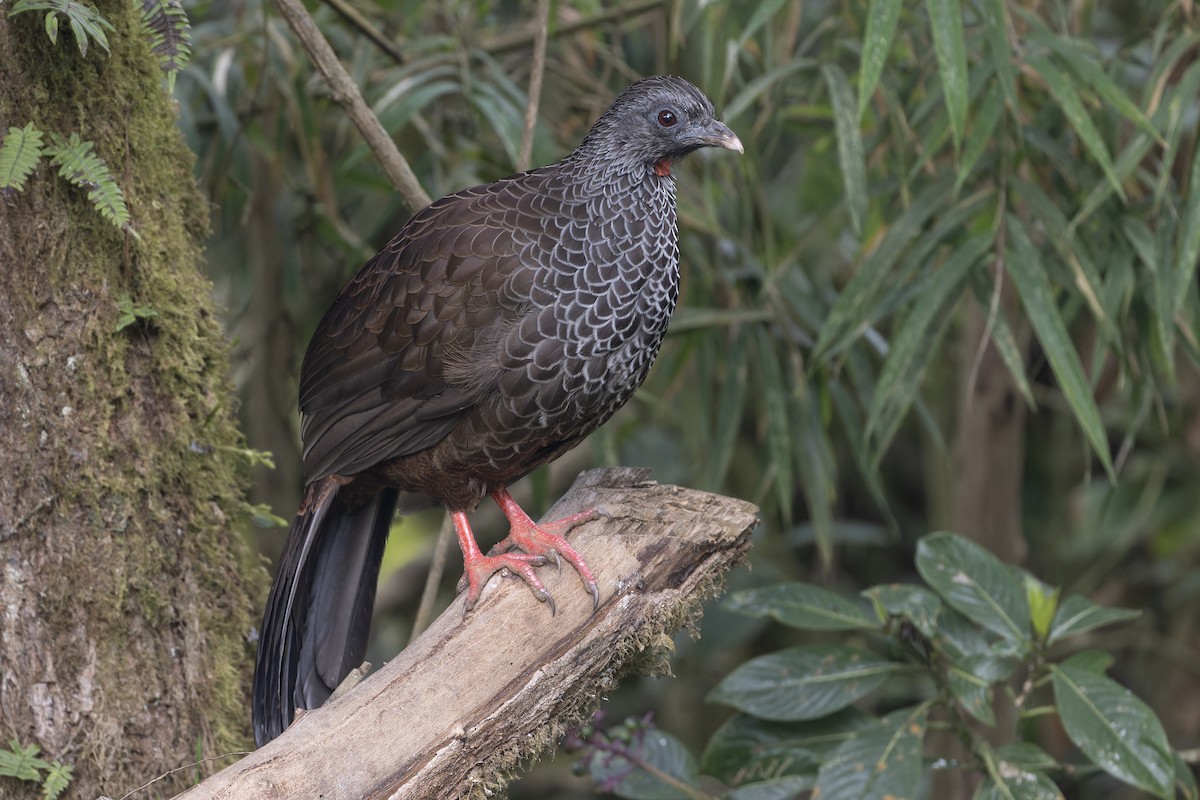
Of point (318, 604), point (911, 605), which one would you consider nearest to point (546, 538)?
point (318, 604)

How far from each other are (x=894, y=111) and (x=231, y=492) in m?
2.24

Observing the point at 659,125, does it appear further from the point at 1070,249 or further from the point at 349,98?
the point at 1070,249

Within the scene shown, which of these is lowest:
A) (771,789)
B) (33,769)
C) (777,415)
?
(771,789)

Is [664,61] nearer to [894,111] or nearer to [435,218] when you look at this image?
[894,111]

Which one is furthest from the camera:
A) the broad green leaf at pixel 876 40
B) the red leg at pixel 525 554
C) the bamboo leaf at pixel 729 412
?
the bamboo leaf at pixel 729 412

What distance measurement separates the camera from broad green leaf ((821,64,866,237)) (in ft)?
11.4

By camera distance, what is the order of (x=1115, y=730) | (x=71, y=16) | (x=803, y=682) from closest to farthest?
(x=71, y=16) < (x=1115, y=730) < (x=803, y=682)

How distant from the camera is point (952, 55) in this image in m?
3.00

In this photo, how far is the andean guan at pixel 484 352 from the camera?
286 centimetres

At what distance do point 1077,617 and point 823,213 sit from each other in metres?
1.80

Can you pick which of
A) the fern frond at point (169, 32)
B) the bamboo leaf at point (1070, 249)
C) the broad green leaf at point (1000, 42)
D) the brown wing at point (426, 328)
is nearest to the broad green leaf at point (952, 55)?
the broad green leaf at point (1000, 42)

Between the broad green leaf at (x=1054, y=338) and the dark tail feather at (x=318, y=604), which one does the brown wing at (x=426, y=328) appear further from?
the broad green leaf at (x=1054, y=338)

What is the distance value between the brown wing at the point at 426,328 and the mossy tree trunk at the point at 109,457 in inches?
11.6

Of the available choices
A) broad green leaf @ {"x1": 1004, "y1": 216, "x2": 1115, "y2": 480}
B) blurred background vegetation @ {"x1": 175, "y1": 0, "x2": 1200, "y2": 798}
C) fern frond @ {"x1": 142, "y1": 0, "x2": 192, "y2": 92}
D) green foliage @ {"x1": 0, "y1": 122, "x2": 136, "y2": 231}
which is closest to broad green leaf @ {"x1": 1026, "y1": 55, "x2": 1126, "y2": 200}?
blurred background vegetation @ {"x1": 175, "y1": 0, "x2": 1200, "y2": 798}
